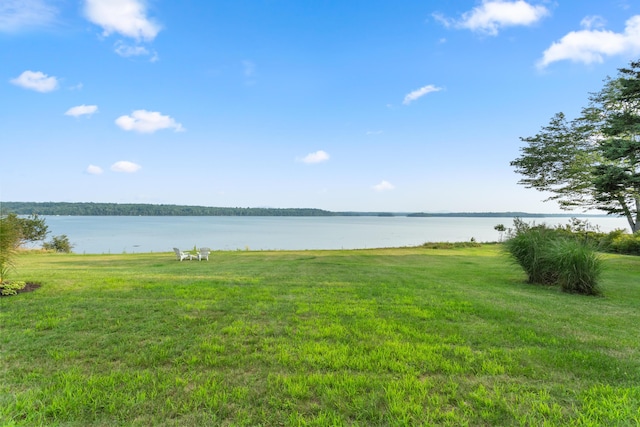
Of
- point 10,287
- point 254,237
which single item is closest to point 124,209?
point 254,237

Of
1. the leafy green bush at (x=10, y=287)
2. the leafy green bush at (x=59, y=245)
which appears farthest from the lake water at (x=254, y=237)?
the leafy green bush at (x=10, y=287)

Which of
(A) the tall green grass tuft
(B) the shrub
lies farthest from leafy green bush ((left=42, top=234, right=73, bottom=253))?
(A) the tall green grass tuft

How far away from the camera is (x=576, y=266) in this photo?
8.34 meters

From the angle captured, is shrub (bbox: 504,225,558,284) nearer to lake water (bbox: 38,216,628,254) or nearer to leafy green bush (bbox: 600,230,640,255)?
lake water (bbox: 38,216,628,254)

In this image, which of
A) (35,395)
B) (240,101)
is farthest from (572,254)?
(240,101)

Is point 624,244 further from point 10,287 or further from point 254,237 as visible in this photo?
point 254,237

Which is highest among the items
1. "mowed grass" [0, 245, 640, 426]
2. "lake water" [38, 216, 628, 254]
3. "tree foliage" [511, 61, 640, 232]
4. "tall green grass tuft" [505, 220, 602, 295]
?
"tree foliage" [511, 61, 640, 232]

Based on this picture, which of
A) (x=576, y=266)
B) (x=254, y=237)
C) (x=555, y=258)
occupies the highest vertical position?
(x=555, y=258)

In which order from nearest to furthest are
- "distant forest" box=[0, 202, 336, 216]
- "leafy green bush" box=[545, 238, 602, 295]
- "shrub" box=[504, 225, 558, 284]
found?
1. "leafy green bush" box=[545, 238, 602, 295]
2. "shrub" box=[504, 225, 558, 284]
3. "distant forest" box=[0, 202, 336, 216]

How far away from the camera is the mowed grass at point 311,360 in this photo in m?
2.54

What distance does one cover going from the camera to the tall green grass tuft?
27.1 feet

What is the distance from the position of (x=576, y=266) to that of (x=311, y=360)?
27.8 ft

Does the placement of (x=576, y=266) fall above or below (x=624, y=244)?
above

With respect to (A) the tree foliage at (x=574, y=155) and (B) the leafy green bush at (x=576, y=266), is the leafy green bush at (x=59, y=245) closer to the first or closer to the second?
(B) the leafy green bush at (x=576, y=266)
